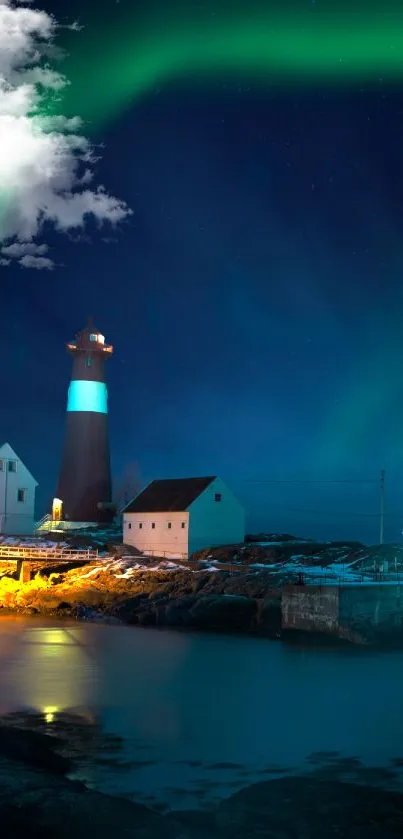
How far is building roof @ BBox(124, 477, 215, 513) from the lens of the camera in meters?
45.8

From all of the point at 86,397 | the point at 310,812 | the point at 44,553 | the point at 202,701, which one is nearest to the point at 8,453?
the point at 86,397

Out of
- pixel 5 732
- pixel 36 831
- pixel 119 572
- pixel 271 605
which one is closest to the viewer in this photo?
pixel 36 831

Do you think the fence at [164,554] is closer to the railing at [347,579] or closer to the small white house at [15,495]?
the small white house at [15,495]

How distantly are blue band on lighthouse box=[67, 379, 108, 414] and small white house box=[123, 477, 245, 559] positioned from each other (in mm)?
10511

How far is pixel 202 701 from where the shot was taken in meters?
20.5

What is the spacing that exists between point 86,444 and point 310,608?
2980 centimetres

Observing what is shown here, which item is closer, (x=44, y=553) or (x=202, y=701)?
(x=202, y=701)

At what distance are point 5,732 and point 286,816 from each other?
6635 millimetres

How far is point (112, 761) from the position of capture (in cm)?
1466

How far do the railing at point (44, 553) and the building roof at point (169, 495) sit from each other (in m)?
4.23

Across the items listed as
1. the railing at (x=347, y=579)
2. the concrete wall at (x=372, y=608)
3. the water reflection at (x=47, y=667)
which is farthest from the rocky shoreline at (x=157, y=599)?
the concrete wall at (x=372, y=608)

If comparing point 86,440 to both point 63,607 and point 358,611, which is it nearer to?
point 63,607

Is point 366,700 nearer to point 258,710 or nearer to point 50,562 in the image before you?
point 258,710

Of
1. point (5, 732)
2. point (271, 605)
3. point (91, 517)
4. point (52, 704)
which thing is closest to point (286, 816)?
point (5, 732)
